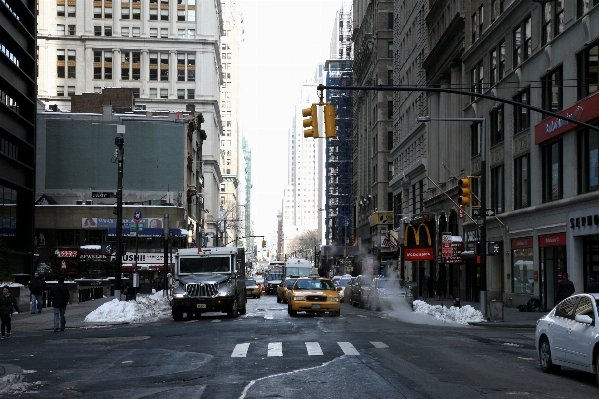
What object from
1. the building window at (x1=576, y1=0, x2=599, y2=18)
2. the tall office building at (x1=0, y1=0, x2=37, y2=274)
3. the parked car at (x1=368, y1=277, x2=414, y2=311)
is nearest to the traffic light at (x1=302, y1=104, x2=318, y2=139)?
the building window at (x1=576, y1=0, x2=599, y2=18)

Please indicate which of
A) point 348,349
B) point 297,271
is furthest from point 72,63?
point 348,349

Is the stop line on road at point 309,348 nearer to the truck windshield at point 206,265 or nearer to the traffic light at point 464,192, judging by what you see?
the traffic light at point 464,192

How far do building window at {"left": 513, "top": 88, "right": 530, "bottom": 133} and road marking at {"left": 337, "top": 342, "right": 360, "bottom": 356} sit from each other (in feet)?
76.1

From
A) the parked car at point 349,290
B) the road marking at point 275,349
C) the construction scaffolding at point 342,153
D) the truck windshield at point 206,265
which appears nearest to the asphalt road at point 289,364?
the road marking at point 275,349

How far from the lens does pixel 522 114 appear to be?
143ft

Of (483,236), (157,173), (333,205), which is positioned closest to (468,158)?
(483,236)

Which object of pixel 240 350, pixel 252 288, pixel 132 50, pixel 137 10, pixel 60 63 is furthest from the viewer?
pixel 137 10

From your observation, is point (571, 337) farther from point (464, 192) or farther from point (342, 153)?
point (342, 153)

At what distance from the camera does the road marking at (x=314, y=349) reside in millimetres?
19625

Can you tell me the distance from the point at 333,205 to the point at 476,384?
475 ft

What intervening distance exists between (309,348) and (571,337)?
729 centimetres

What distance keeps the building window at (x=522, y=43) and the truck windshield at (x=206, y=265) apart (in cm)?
1795

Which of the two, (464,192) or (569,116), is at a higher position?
(569,116)

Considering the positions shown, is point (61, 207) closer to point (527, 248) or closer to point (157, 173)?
point (157, 173)
